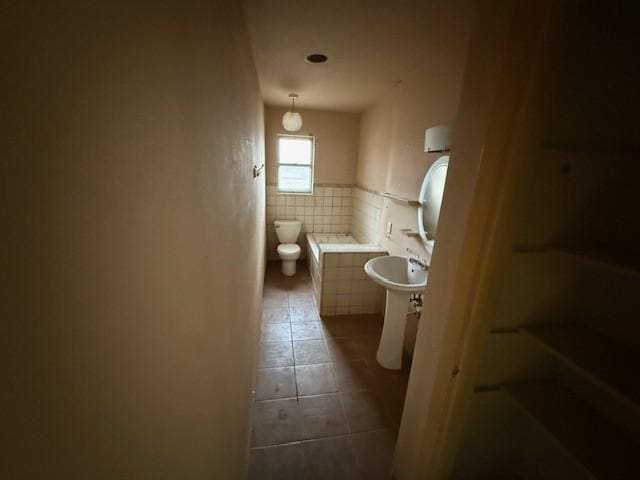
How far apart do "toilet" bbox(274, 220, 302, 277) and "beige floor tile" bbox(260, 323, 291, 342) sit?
3.41 ft

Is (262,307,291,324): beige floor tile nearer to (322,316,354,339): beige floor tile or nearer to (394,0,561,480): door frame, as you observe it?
(322,316,354,339): beige floor tile

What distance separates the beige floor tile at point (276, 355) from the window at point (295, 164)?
2.15m

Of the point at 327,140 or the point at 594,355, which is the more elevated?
the point at 327,140

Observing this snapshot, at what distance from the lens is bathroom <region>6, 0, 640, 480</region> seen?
0.70 feet

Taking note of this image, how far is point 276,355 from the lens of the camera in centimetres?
201

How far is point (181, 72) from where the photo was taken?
47 cm

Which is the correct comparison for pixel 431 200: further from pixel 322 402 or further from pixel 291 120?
pixel 291 120

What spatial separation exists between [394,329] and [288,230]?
2056 millimetres

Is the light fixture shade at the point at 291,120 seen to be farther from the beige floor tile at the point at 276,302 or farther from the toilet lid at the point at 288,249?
the beige floor tile at the point at 276,302

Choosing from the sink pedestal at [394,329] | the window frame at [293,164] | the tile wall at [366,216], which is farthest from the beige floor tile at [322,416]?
the window frame at [293,164]

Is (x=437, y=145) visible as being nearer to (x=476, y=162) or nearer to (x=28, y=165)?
(x=476, y=162)

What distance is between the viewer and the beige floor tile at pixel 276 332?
2.19 m

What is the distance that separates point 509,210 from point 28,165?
3.13 ft

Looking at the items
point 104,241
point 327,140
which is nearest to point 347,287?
point 327,140
